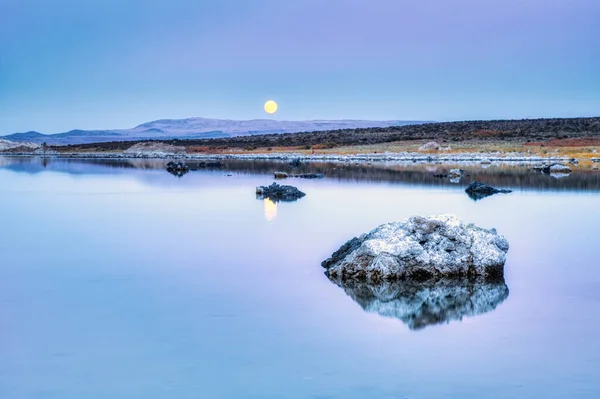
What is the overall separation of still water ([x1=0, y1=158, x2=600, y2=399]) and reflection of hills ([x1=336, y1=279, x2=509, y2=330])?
40 mm

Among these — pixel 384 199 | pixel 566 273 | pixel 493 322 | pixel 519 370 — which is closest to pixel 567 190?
pixel 384 199

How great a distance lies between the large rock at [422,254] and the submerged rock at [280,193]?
1058cm

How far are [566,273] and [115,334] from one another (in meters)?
5.53

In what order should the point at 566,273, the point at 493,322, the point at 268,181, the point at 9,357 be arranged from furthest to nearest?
the point at 268,181 < the point at 566,273 < the point at 493,322 < the point at 9,357

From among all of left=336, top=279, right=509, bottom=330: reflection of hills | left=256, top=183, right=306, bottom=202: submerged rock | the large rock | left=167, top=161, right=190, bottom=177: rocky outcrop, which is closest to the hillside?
left=167, top=161, right=190, bottom=177: rocky outcrop

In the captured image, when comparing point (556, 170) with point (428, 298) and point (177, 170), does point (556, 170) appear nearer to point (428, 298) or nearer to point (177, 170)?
point (177, 170)

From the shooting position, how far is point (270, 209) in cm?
1734

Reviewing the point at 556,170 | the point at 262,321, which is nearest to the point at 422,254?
the point at 262,321

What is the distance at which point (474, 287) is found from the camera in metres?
8.51

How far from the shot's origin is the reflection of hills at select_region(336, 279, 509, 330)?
7359 millimetres

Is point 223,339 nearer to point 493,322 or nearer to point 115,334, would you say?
point 115,334

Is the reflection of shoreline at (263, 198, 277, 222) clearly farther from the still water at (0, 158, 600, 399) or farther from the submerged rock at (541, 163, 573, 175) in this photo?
the submerged rock at (541, 163, 573, 175)

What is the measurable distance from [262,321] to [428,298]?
185cm

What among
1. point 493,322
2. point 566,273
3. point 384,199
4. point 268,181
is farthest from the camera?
point 268,181
